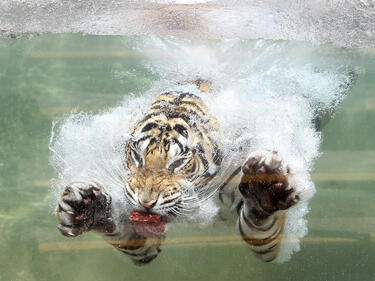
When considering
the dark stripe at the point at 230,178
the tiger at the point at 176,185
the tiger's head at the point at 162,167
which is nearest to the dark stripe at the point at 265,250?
the tiger at the point at 176,185

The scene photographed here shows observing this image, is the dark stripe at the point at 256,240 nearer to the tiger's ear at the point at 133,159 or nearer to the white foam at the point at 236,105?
the white foam at the point at 236,105

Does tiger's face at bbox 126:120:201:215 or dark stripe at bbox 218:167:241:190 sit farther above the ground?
tiger's face at bbox 126:120:201:215

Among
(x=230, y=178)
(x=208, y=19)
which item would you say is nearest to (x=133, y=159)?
(x=230, y=178)

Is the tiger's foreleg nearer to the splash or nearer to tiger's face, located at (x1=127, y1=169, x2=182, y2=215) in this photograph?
tiger's face, located at (x1=127, y1=169, x2=182, y2=215)

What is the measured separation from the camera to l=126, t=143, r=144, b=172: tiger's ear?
4.16ft

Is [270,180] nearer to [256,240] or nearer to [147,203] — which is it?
[147,203]

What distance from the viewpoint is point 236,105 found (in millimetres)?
1621

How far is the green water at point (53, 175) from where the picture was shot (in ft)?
6.48

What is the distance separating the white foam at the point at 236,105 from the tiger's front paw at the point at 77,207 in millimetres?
119

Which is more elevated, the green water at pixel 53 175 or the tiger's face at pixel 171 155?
the tiger's face at pixel 171 155

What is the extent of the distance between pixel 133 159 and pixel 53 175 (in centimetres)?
89

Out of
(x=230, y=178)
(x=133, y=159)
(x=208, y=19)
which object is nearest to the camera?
(x=133, y=159)

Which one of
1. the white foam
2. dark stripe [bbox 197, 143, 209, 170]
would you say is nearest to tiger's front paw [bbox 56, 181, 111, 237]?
the white foam

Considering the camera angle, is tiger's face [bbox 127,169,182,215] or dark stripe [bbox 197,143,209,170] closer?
tiger's face [bbox 127,169,182,215]
